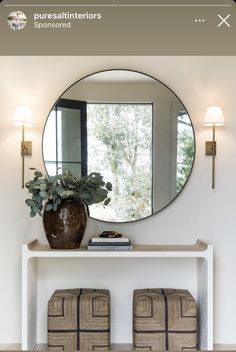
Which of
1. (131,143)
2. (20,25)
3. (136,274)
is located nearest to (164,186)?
(131,143)

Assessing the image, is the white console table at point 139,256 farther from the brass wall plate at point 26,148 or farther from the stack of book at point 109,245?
the brass wall plate at point 26,148

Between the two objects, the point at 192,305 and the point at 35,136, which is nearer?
the point at 192,305

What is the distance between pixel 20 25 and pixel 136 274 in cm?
180

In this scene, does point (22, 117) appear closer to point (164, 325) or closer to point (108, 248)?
point (108, 248)

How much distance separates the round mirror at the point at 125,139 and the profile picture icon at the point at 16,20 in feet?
1.70

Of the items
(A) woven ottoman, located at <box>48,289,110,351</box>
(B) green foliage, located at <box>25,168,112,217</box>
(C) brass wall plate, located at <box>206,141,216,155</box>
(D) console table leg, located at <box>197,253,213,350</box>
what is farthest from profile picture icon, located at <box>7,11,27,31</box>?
(D) console table leg, located at <box>197,253,213,350</box>

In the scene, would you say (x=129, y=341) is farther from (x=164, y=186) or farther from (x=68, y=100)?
(x=68, y=100)

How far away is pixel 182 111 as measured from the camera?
2443mm

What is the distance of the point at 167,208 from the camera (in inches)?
96.7

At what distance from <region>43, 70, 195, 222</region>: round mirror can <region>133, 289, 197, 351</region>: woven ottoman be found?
57cm

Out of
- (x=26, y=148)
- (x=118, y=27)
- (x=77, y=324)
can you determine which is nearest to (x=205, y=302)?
(x=77, y=324)

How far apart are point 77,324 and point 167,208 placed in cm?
90

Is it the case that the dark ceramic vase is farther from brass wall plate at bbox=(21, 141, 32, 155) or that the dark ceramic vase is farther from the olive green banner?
the olive green banner

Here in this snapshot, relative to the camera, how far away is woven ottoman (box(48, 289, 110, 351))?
2162 mm
